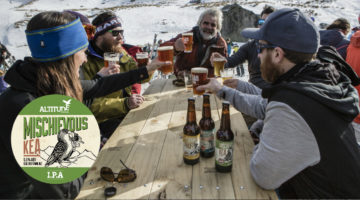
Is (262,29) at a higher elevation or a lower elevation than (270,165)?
higher

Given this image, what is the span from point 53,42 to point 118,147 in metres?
0.90

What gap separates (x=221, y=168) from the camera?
146 centimetres

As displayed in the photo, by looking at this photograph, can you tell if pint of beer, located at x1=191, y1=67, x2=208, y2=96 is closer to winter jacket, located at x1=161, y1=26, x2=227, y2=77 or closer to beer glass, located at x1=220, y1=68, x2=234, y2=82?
beer glass, located at x1=220, y1=68, x2=234, y2=82

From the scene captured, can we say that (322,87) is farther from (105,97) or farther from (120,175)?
(105,97)

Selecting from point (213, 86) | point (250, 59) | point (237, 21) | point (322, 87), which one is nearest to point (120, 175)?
point (213, 86)

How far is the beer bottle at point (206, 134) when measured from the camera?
154 centimetres

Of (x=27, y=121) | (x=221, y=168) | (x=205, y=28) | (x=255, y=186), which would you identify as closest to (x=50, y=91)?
(x=27, y=121)

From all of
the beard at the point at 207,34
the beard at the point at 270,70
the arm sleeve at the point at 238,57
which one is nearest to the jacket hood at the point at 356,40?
the arm sleeve at the point at 238,57

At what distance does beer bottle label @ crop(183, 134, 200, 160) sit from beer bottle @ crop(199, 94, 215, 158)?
60 millimetres

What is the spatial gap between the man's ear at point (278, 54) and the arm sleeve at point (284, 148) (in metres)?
0.43

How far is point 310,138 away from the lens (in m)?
→ 1.28

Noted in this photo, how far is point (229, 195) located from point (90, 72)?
8.02ft

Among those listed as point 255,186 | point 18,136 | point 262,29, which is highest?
point 262,29

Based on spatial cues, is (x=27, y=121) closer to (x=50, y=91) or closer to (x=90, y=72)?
(x=50, y=91)
